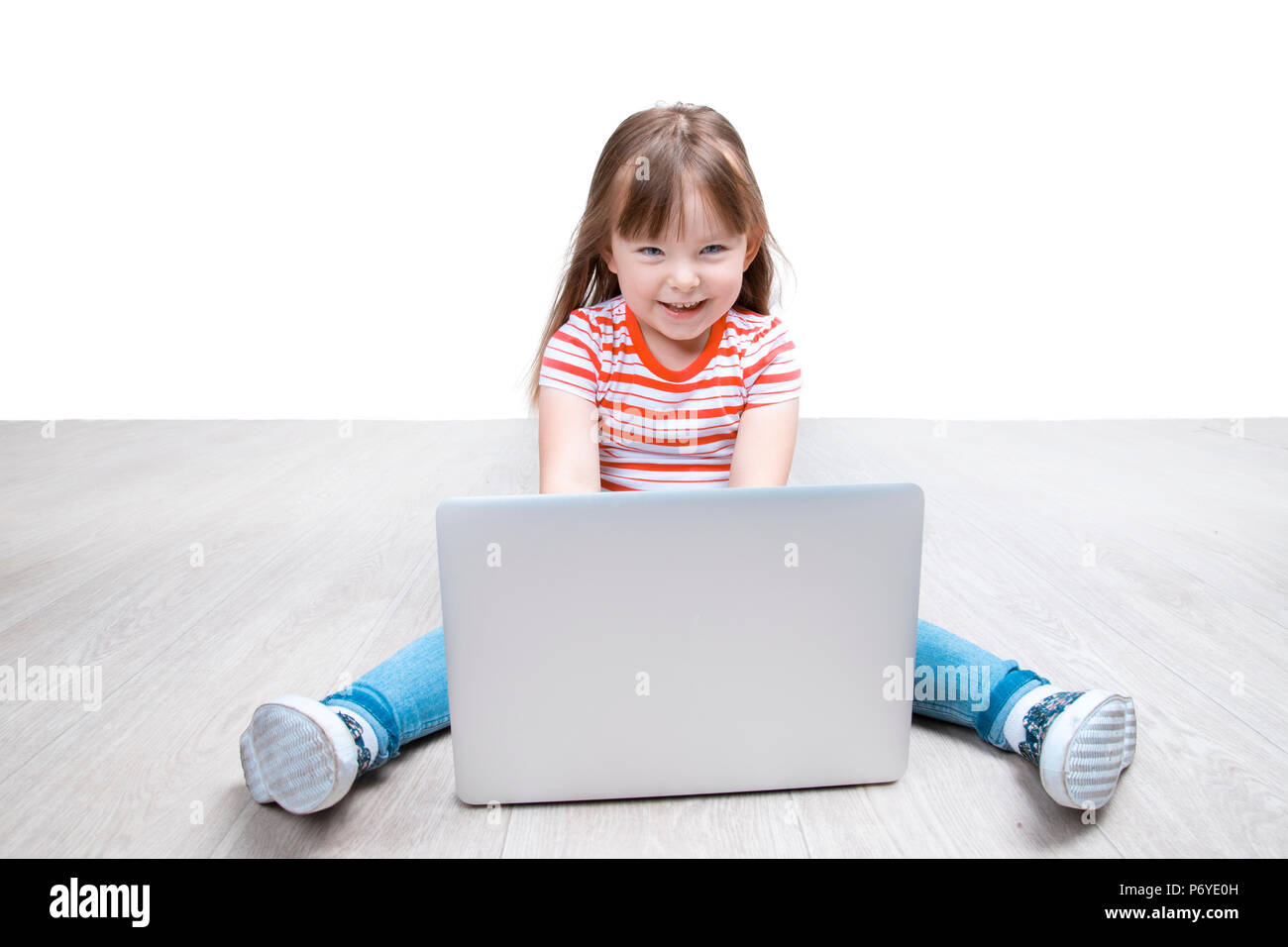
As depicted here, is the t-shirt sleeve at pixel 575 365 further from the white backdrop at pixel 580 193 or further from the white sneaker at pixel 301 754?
the white backdrop at pixel 580 193

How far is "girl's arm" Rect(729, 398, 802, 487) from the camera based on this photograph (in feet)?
4.48

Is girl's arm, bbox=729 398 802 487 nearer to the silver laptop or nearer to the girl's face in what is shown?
the girl's face

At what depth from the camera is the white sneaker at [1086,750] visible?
966 millimetres

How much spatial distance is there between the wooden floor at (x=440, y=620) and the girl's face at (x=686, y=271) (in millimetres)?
523

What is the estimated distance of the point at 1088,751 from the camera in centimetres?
97

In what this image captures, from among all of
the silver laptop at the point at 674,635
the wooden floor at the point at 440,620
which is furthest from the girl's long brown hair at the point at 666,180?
the wooden floor at the point at 440,620

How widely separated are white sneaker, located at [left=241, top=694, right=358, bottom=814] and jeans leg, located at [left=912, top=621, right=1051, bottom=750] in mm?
581

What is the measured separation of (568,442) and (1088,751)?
26.7 inches

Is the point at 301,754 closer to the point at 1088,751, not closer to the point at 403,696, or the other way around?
the point at 403,696

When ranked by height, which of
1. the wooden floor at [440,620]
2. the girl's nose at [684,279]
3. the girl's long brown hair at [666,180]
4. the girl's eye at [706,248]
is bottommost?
the wooden floor at [440,620]

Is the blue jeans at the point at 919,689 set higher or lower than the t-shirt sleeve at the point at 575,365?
lower

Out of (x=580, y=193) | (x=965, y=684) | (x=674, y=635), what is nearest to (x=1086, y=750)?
→ (x=965, y=684)

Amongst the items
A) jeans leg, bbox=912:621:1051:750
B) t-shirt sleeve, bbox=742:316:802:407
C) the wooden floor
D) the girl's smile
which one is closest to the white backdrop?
the wooden floor
